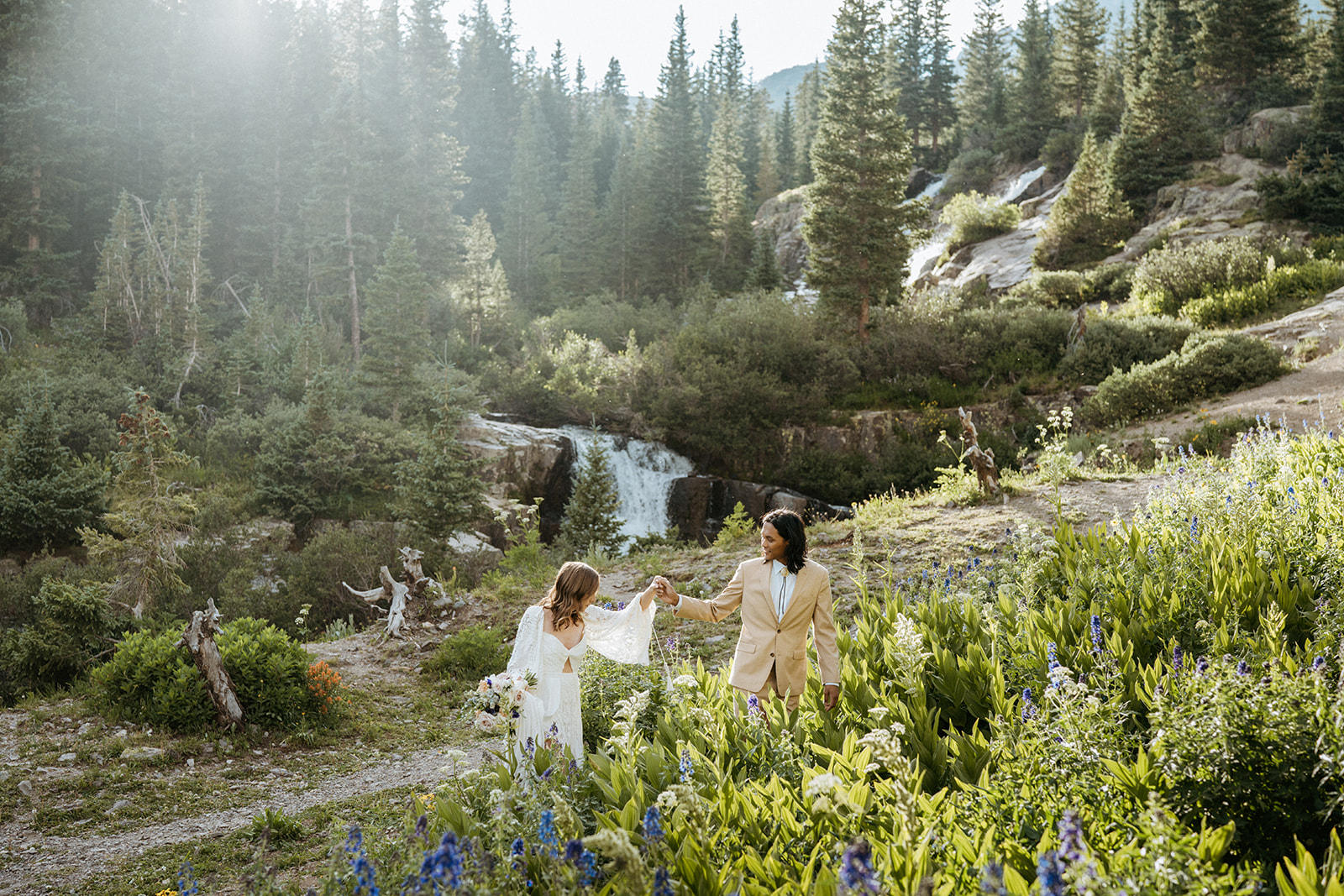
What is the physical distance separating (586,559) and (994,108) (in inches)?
1596

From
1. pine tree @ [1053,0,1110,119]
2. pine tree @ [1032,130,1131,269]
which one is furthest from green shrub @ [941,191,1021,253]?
pine tree @ [1053,0,1110,119]

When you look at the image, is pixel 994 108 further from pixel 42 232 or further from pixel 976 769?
pixel 976 769

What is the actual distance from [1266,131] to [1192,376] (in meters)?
17.6

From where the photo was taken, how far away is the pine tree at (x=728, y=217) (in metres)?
36.2

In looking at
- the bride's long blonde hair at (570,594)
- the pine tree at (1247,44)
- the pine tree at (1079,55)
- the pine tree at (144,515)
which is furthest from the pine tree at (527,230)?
the bride's long blonde hair at (570,594)

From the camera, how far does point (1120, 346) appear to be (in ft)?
52.0

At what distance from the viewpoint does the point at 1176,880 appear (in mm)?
1798

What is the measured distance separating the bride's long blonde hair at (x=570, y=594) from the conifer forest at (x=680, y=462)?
609mm

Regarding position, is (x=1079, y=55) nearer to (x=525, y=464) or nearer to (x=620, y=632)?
(x=525, y=464)

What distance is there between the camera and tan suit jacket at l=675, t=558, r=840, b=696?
13.0ft

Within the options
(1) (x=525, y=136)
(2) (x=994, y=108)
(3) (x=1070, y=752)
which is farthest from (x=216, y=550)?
(2) (x=994, y=108)

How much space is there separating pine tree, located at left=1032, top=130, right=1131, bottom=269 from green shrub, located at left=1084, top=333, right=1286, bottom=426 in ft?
38.4

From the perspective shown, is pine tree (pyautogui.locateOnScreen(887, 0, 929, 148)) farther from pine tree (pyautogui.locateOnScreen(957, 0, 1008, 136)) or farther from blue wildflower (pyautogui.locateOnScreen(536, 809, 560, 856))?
blue wildflower (pyautogui.locateOnScreen(536, 809, 560, 856))

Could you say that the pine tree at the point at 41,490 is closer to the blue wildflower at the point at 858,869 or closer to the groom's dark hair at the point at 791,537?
the groom's dark hair at the point at 791,537
